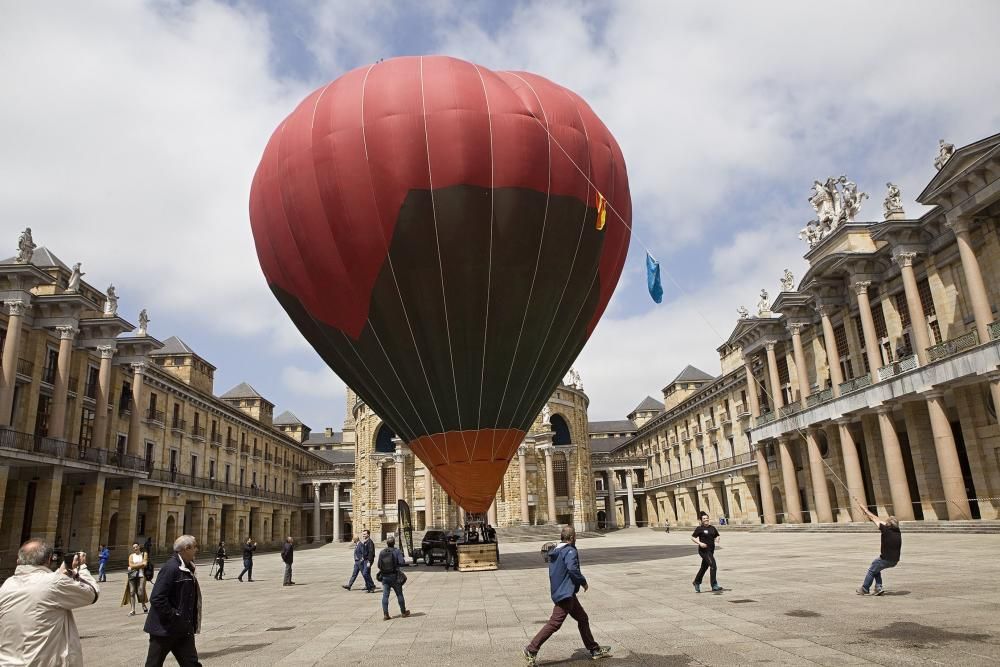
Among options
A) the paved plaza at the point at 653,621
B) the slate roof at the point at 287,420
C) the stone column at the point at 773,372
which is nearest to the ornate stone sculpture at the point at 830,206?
the stone column at the point at 773,372

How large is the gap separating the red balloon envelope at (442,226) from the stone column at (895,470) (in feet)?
65.9

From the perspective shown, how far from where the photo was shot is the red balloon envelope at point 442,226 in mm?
15469

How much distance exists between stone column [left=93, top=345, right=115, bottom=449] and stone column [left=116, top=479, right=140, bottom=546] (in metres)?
3.64

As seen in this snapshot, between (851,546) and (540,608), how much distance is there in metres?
16.2

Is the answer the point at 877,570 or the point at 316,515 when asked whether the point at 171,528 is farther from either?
the point at 877,570

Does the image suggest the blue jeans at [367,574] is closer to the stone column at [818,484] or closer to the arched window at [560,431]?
the stone column at [818,484]

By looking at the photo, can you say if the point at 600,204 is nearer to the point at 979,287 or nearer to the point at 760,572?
the point at 760,572

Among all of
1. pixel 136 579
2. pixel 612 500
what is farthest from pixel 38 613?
pixel 612 500

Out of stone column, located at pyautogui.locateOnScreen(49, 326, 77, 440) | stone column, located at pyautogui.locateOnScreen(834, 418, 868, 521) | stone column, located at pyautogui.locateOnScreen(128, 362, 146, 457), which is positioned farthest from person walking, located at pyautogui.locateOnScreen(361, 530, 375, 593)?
stone column, located at pyautogui.locateOnScreen(128, 362, 146, 457)

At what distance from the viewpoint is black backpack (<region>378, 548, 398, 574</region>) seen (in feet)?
39.1

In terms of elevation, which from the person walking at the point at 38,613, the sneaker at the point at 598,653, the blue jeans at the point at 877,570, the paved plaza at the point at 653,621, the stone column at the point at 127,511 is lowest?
the paved plaza at the point at 653,621

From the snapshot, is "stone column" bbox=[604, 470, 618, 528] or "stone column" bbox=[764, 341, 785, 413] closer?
"stone column" bbox=[764, 341, 785, 413]

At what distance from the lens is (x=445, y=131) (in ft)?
50.5

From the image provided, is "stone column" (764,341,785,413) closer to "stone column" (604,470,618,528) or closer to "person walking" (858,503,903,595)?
"person walking" (858,503,903,595)
